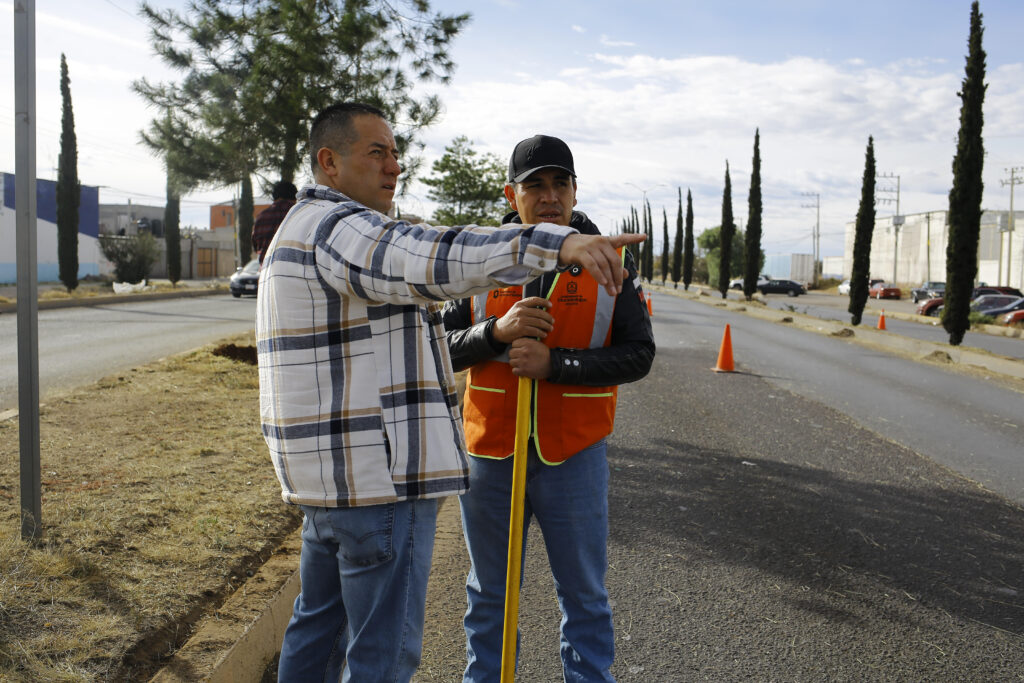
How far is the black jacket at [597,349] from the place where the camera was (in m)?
2.72

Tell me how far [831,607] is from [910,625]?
1.12ft

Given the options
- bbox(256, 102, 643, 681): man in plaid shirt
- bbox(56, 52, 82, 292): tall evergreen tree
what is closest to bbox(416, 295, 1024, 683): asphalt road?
bbox(256, 102, 643, 681): man in plaid shirt

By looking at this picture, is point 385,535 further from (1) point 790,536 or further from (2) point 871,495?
(2) point 871,495

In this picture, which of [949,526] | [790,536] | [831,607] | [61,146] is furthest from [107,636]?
[61,146]

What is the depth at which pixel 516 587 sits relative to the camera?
2605 mm

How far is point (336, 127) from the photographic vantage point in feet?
7.29

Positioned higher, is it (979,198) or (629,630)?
(979,198)

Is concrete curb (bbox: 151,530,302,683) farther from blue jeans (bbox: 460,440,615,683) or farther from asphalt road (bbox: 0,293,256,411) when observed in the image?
asphalt road (bbox: 0,293,256,411)

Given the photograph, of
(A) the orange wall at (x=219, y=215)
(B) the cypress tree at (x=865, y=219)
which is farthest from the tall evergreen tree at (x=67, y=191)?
(A) the orange wall at (x=219, y=215)

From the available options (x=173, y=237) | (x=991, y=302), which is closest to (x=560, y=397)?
(x=991, y=302)

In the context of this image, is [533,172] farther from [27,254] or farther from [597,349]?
[27,254]

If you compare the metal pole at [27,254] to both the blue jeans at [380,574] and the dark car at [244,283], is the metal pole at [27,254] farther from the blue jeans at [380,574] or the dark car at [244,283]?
the dark car at [244,283]

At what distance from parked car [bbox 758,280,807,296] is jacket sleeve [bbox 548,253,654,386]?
2697 inches

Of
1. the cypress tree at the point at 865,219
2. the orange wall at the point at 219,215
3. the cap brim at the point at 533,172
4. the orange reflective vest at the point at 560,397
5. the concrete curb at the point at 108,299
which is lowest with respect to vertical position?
the concrete curb at the point at 108,299
